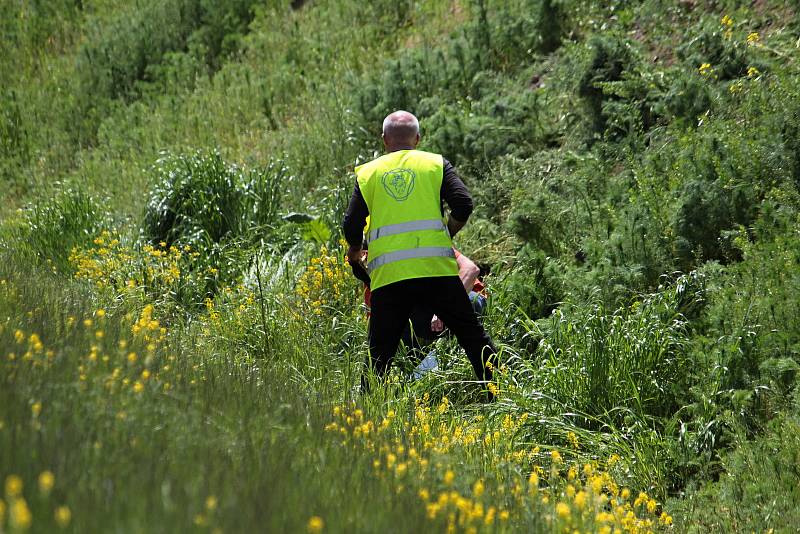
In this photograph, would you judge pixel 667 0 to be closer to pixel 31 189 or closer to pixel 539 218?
pixel 539 218

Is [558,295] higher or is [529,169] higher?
[529,169]

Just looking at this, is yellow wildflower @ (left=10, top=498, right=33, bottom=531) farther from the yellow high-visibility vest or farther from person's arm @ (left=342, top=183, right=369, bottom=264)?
person's arm @ (left=342, top=183, right=369, bottom=264)

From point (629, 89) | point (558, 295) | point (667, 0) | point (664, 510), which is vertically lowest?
point (664, 510)

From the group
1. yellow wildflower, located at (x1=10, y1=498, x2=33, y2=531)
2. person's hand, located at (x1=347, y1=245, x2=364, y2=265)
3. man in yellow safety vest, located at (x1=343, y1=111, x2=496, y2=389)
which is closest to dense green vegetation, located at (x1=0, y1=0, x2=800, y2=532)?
yellow wildflower, located at (x1=10, y1=498, x2=33, y2=531)

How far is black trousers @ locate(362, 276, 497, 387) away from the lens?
6.38 meters

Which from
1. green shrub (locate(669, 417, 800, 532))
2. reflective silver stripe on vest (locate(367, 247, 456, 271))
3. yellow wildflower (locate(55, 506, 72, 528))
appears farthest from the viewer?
reflective silver stripe on vest (locate(367, 247, 456, 271))

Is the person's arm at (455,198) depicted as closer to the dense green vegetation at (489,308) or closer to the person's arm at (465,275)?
the person's arm at (465,275)

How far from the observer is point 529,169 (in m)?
9.64

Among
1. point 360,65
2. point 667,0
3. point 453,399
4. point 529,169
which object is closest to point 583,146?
point 529,169

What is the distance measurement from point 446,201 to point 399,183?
1.02 ft

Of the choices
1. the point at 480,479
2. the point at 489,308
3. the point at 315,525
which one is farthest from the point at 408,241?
the point at 315,525

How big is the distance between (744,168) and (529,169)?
2.47 metres

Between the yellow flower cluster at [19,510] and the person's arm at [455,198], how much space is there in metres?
3.73

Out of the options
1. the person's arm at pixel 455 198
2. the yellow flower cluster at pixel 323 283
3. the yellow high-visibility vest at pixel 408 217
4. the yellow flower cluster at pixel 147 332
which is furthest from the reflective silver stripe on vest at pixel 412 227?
the yellow flower cluster at pixel 323 283
